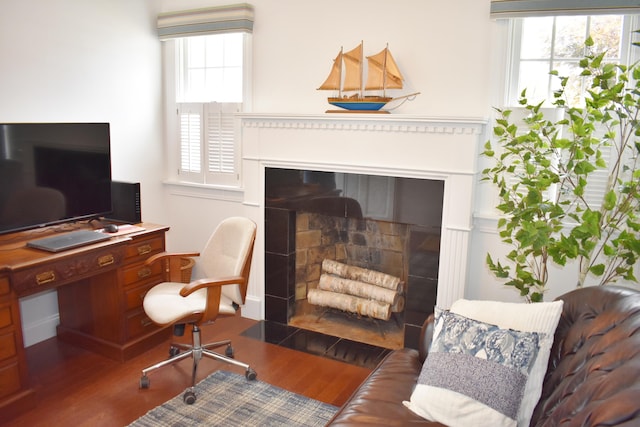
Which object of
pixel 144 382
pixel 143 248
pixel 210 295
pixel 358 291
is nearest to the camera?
pixel 210 295

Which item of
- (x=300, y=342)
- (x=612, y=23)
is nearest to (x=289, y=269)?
(x=300, y=342)

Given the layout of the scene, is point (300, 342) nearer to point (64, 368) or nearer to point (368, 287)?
point (368, 287)

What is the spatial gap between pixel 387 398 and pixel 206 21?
300 cm

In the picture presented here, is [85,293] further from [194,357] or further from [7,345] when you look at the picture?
[194,357]

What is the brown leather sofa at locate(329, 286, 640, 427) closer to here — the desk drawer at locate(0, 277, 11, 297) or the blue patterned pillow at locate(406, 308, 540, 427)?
the blue patterned pillow at locate(406, 308, 540, 427)

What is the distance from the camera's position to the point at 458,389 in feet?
6.20

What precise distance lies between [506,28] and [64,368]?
3.29 meters

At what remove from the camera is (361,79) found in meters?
3.32

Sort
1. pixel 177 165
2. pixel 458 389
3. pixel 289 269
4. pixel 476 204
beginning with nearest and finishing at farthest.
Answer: pixel 458 389, pixel 476 204, pixel 289 269, pixel 177 165

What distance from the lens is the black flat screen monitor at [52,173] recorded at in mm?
2758

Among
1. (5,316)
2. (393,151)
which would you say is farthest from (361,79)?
(5,316)

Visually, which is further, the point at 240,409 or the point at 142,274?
A: the point at 142,274

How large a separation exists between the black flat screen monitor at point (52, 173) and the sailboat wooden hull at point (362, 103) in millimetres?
1482

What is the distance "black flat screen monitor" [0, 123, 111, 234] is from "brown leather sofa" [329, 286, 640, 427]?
207 cm
